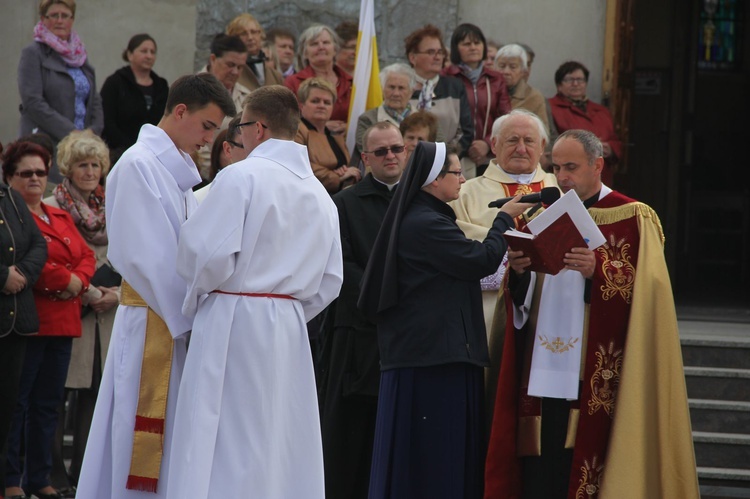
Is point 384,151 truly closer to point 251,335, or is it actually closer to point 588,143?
point 588,143

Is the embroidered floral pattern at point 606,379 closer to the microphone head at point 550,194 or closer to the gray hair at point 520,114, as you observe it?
the microphone head at point 550,194

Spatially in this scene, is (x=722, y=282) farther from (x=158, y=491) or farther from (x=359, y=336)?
(x=158, y=491)

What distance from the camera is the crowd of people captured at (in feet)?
15.7

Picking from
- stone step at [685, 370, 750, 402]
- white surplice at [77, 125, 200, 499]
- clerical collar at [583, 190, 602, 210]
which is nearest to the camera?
white surplice at [77, 125, 200, 499]

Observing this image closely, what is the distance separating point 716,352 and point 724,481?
1076 mm

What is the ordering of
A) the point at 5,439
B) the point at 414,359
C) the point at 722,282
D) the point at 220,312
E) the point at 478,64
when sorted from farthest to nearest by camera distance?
1. the point at 722,282
2. the point at 478,64
3. the point at 5,439
4. the point at 414,359
5. the point at 220,312

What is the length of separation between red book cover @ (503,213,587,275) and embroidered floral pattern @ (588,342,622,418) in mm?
548

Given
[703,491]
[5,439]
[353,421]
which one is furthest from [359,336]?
[703,491]

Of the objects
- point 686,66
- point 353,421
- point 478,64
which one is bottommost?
point 353,421

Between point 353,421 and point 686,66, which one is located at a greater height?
point 686,66

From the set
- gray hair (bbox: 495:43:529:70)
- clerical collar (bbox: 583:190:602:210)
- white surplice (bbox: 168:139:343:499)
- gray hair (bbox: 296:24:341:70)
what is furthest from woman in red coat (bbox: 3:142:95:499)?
gray hair (bbox: 495:43:529:70)

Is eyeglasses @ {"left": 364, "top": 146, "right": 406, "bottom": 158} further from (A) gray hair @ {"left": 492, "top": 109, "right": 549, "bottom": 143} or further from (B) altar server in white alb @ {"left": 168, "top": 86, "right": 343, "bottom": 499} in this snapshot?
(B) altar server in white alb @ {"left": 168, "top": 86, "right": 343, "bottom": 499}

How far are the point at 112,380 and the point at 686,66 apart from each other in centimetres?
1037

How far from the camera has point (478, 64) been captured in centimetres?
923
